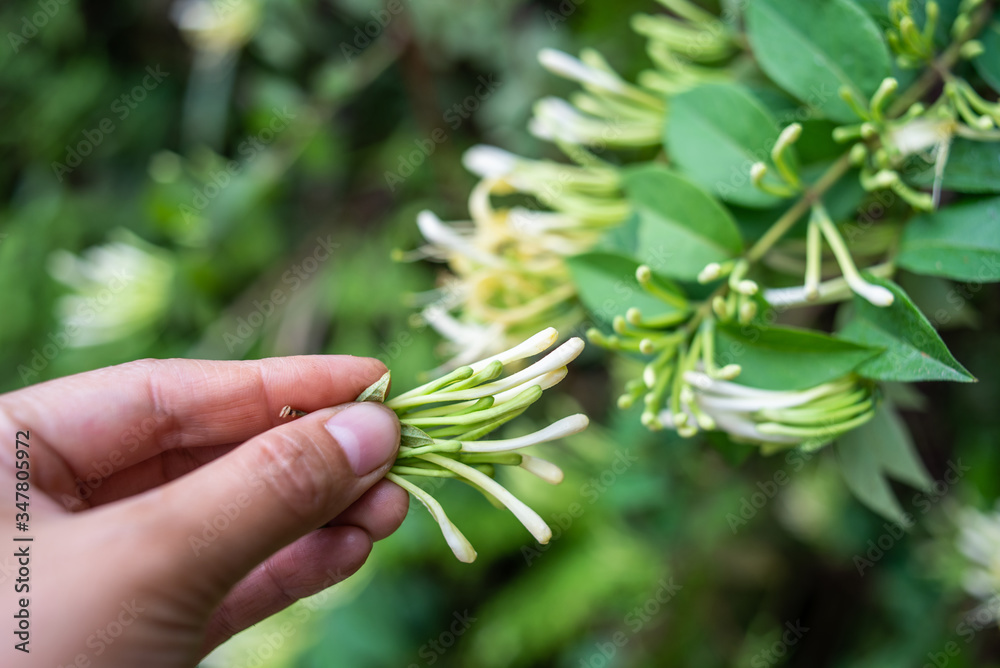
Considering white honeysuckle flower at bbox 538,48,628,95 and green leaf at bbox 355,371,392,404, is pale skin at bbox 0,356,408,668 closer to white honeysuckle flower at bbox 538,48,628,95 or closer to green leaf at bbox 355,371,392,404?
green leaf at bbox 355,371,392,404

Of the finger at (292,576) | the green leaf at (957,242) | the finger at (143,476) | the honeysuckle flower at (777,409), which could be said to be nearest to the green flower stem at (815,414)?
the honeysuckle flower at (777,409)

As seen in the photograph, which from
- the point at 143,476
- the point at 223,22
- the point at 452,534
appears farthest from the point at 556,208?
the point at 223,22

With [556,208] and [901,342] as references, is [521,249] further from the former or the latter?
[901,342]

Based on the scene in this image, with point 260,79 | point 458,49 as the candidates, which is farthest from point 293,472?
point 260,79

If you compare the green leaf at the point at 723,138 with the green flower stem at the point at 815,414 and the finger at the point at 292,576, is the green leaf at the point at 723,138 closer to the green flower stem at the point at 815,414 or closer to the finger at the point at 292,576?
the green flower stem at the point at 815,414

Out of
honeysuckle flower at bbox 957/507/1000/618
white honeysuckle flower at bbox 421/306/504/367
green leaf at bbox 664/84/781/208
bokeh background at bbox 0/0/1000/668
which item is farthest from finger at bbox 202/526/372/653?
honeysuckle flower at bbox 957/507/1000/618
